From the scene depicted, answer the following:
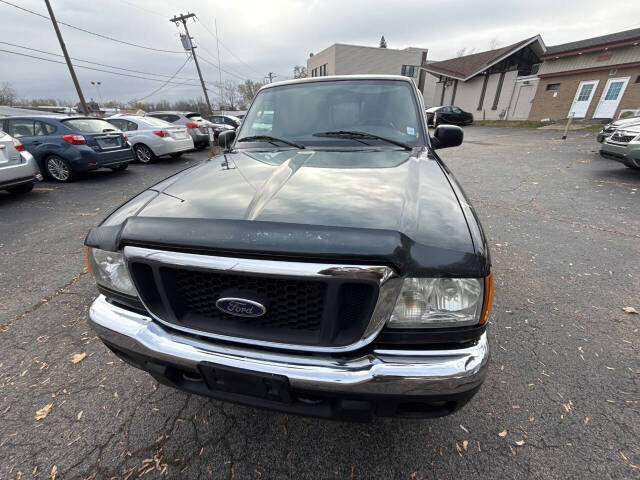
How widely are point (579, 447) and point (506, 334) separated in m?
0.88

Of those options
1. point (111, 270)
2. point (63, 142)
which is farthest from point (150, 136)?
point (111, 270)

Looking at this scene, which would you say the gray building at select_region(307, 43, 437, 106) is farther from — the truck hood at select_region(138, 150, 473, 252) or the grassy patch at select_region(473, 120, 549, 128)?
the truck hood at select_region(138, 150, 473, 252)

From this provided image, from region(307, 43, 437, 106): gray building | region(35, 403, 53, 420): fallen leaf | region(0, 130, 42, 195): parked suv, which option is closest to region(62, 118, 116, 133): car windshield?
region(0, 130, 42, 195): parked suv

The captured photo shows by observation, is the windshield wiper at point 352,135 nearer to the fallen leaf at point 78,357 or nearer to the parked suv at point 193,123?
the fallen leaf at point 78,357

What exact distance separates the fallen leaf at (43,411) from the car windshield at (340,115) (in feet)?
7.22

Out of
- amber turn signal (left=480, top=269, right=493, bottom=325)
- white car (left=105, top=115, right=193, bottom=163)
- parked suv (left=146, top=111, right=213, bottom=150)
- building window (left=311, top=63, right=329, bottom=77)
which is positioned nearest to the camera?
amber turn signal (left=480, top=269, right=493, bottom=325)

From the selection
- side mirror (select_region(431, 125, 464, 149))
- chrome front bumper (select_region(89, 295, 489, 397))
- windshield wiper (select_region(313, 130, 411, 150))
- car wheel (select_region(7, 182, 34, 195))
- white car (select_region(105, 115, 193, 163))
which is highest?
windshield wiper (select_region(313, 130, 411, 150))

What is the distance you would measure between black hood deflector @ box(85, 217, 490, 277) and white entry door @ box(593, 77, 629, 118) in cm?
2567

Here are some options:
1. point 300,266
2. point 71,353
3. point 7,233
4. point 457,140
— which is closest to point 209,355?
point 300,266

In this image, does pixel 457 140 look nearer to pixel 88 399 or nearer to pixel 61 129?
pixel 88 399

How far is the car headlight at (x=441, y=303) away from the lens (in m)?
1.14

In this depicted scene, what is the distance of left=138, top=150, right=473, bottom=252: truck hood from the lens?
119 cm

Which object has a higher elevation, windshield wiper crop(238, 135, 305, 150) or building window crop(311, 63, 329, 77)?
building window crop(311, 63, 329, 77)

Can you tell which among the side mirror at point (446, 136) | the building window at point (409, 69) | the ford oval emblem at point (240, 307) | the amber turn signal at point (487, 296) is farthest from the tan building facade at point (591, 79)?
the ford oval emblem at point (240, 307)
